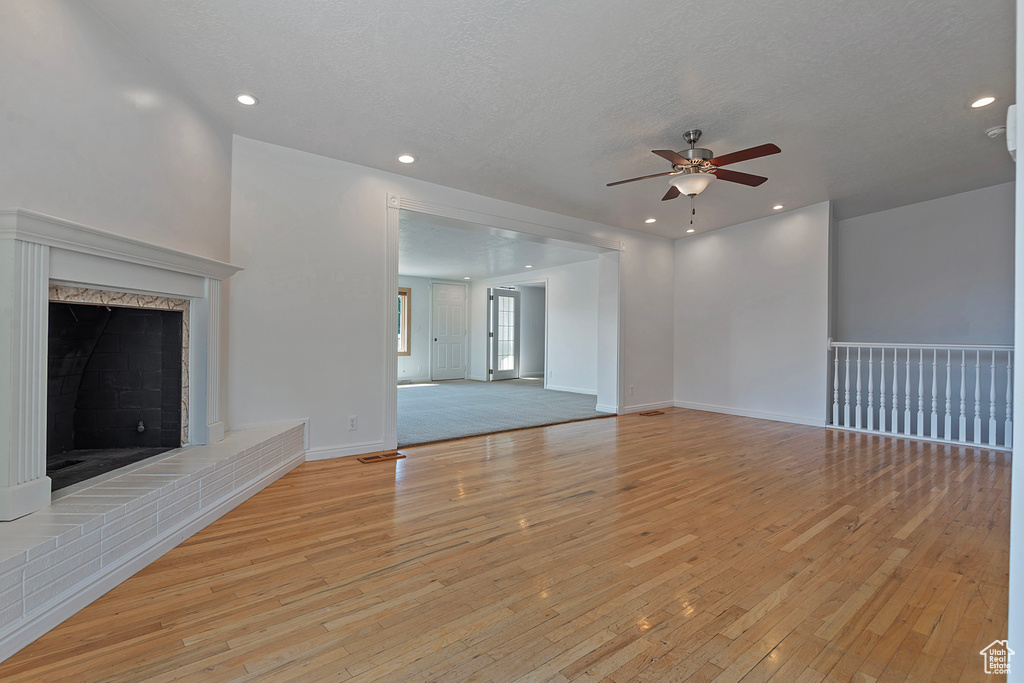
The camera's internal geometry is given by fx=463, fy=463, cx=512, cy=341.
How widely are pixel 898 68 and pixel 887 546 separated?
2.61 metres

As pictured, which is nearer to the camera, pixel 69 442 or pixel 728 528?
pixel 728 528

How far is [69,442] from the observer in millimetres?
2711

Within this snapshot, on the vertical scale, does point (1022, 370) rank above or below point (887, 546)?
above

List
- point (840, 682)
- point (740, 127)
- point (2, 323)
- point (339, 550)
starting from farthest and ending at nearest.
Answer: point (740, 127)
point (339, 550)
point (2, 323)
point (840, 682)

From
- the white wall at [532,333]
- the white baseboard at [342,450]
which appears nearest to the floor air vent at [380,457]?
the white baseboard at [342,450]

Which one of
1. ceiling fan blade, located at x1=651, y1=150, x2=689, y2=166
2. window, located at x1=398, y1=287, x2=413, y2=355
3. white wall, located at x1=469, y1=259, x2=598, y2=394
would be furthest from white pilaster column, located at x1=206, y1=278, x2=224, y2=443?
window, located at x1=398, y1=287, x2=413, y2=355

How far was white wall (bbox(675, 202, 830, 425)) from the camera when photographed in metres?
5.39

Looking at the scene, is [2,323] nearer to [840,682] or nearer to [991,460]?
[840,682]

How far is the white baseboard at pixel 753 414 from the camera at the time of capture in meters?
5.42

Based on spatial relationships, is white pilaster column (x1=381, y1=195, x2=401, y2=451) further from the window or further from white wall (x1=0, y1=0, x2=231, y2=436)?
the window

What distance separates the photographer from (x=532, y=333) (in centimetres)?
1173

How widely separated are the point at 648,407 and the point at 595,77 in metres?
4.83

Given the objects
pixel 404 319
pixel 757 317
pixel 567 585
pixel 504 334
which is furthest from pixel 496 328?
pixel 567 585

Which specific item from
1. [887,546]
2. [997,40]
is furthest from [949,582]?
[997,40]
